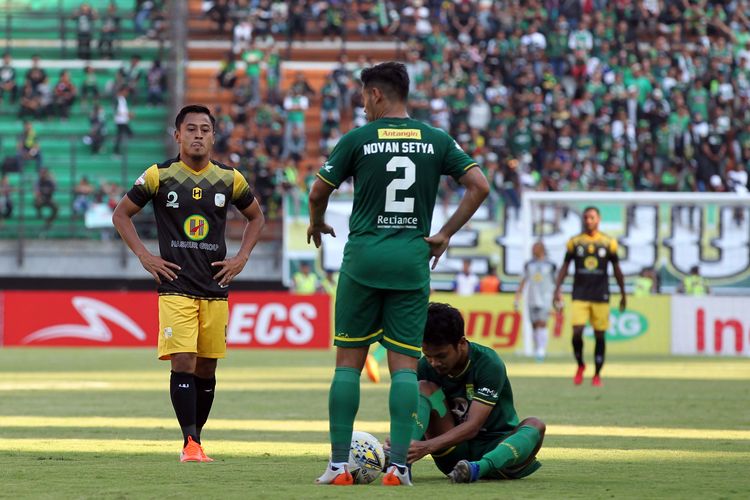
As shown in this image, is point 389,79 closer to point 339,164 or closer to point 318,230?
point 339,164

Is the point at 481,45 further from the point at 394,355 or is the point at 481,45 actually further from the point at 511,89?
the point at 394,355

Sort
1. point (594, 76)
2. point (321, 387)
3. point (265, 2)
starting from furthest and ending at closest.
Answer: point (265, 2) → point (594, 76) → point (321, 387)

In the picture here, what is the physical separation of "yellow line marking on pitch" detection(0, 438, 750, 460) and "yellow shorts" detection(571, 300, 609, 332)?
9.40 meters

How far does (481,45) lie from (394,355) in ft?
107

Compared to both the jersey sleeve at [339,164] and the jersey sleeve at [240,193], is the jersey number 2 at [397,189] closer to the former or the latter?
the jersey sleeve at [339,164]

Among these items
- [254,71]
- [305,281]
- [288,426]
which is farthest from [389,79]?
[254,71]

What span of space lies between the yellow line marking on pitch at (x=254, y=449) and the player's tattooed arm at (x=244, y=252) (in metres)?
1.37

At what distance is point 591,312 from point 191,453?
11.7 m

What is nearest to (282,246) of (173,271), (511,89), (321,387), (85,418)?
(511,89)

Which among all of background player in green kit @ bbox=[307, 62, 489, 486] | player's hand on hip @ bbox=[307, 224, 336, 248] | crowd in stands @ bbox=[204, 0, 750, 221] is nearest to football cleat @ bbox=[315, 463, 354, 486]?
background player in green kit @ bbox=[307, 62, 489, 486]

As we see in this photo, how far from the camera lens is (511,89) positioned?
127 feet

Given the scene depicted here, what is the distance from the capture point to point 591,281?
2042 centimetres

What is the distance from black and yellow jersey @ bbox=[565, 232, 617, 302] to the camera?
20375 mm

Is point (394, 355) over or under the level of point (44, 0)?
under
